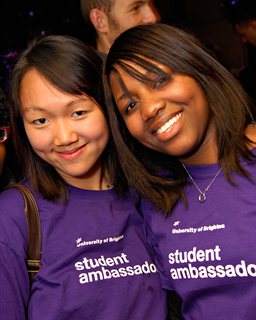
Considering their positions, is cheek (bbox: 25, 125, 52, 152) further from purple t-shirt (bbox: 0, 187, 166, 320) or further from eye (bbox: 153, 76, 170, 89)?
eye (bbox: 153, 76, 170, 89)

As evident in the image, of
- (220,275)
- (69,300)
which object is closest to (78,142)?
(69,300)

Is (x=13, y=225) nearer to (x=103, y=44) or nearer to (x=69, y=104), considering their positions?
(x=69, y=104)

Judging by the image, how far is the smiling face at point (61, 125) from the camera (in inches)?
58.9

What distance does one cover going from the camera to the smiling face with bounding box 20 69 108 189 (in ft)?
4.91

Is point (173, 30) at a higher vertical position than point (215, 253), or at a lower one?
higher

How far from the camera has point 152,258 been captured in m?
1.65

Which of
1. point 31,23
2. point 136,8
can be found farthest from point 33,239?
point 31,23

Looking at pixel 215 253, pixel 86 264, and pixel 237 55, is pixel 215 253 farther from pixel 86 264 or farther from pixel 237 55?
pixel 237 55

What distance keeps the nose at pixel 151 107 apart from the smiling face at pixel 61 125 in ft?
0.70

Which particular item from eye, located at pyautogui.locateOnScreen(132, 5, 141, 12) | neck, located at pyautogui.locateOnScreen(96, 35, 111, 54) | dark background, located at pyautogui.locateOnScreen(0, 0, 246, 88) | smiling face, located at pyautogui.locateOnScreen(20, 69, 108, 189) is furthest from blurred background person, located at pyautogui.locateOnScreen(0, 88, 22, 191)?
dark background, located at pyautogui.locateOnScreen(0, 0, 246, 88)

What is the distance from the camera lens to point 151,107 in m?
1.43

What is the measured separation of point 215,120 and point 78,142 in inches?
19.5

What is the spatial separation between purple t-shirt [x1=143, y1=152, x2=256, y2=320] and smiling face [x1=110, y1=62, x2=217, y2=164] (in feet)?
0.51

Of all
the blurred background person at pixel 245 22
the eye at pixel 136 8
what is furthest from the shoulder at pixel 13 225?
the blurred background person at pixel 245 22
